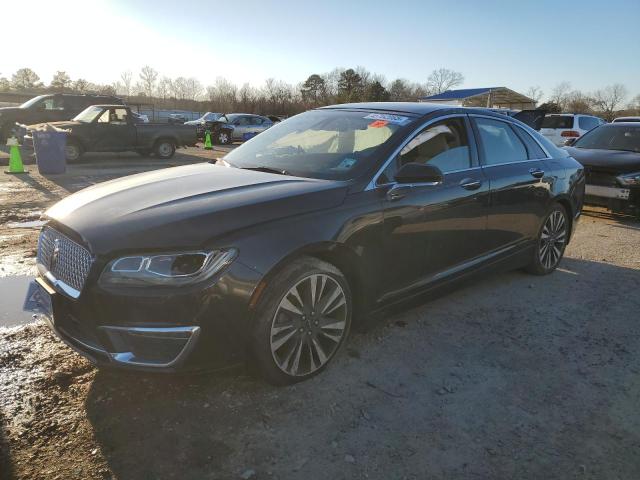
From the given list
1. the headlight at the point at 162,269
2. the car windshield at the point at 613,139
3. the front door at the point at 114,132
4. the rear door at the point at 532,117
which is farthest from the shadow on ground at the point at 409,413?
the front door at the point at 114,132

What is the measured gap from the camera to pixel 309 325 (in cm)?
295

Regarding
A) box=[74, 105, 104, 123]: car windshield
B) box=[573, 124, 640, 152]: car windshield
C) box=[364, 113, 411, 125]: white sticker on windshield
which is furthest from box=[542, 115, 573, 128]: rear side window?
box=[364, 113, 411, 125]: white sticker on windshield

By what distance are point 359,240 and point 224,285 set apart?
99 centimetres

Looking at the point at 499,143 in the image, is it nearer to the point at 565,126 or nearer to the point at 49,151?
the point at 49,151

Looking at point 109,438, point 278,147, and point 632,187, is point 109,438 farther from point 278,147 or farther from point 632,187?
point 632,187

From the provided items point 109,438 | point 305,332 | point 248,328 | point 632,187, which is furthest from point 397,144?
point 632,187

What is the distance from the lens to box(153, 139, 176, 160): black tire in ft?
53.0

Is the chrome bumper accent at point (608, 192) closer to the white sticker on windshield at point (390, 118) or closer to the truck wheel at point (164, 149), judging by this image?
the white sticker on windshield at point (390, 118)

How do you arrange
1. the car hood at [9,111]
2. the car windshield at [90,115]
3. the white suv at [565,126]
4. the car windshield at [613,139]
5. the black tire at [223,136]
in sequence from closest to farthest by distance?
the car windshield at [613,139] → the car windshield at [90,115] → the white suv at [565,126] → the car hood at [9,111] → the black tire at [223,136]

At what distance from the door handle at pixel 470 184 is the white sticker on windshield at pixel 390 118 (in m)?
0.68

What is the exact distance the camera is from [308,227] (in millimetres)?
2842

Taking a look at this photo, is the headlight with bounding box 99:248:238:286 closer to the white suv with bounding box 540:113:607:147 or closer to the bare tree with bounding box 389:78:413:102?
the white suv with bounding box 540:113:607:147

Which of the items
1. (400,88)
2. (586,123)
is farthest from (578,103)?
(586,123)

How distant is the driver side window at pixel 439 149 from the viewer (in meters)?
3.44
